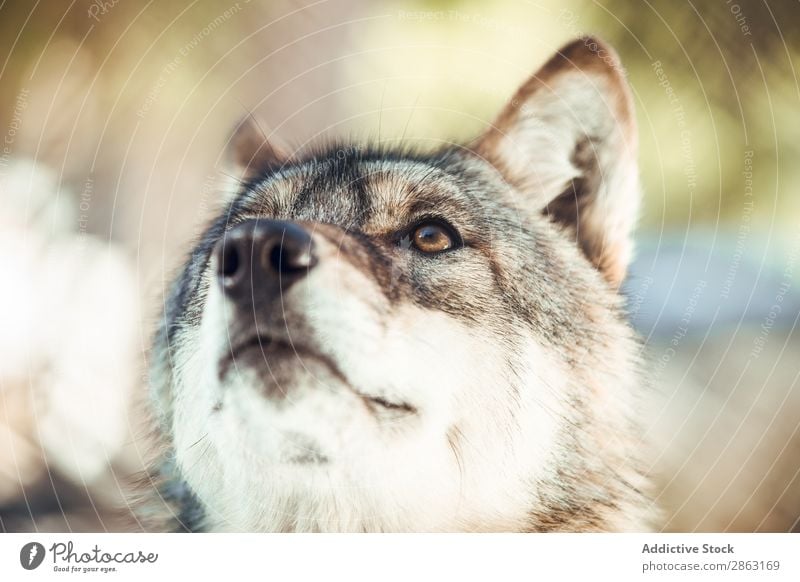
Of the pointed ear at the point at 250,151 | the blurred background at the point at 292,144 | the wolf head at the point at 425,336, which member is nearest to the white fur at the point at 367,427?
the wolf head at the point at 425,336

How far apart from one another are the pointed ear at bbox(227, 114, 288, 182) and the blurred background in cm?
4

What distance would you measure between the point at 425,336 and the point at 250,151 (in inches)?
36.1

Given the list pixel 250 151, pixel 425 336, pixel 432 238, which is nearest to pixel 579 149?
pixel 432 238

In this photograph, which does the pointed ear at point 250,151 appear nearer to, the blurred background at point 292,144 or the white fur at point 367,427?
the blurred background at point 292,144

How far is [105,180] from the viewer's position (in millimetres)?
2035

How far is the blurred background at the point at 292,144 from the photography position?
1979 mm

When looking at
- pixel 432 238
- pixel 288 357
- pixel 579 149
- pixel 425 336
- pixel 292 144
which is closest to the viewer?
pixel 288 357

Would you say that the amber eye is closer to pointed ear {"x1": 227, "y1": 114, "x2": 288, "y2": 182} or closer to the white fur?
the white fur

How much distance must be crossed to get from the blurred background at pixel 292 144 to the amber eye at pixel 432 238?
0.41 m

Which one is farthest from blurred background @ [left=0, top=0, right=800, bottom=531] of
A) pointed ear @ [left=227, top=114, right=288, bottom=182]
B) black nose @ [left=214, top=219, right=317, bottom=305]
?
black nose @ [left=214, top=219, right=317, bottom=305]

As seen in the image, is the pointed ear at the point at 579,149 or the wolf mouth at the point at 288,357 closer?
the wolf mouth at the point at 288,357

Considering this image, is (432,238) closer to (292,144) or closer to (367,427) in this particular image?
(367,427)

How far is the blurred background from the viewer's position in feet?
6.49

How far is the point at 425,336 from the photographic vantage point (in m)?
1.54
